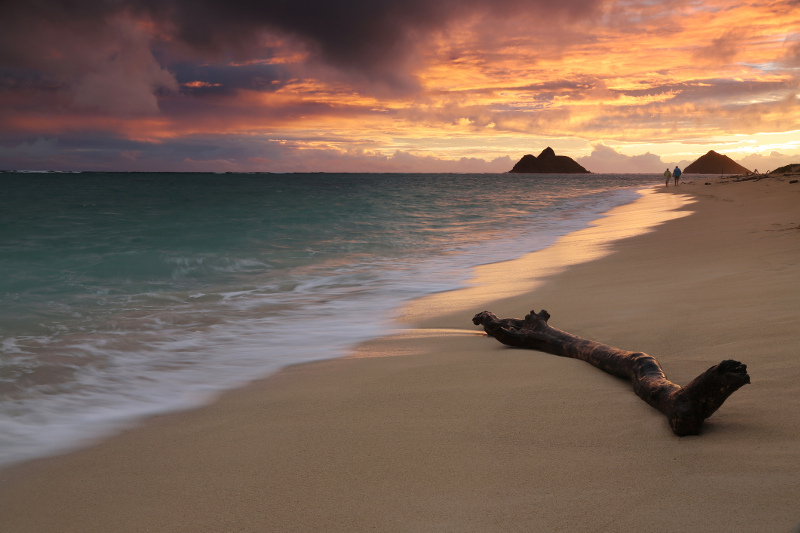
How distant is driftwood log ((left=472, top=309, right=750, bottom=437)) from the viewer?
2049 mm

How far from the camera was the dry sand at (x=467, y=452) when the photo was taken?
1783mm

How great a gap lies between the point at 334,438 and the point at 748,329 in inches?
110

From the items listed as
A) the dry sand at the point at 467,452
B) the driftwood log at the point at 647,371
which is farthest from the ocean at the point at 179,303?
the driftwood log at the point at 647,371

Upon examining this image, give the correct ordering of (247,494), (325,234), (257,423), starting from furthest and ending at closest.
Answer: (325,234) < (257,423) < (247,494)

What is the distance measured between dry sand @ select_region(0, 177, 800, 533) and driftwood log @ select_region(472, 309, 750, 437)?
3.2 inches

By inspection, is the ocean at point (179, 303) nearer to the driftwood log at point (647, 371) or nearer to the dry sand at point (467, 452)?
the dry sand at point (467, 452)

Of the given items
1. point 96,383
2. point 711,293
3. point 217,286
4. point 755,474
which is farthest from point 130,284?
point 755,474

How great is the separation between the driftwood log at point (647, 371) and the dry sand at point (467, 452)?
0.08 metres

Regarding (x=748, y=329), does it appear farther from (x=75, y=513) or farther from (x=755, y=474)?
(x=75, y=513)

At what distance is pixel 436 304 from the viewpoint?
6.52 meters

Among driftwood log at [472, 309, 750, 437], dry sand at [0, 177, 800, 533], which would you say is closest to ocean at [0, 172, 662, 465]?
dry sand at [0, 177, 800, 533]

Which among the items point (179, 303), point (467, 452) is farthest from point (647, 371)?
point (179, 303)

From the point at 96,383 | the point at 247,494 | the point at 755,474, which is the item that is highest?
the point at 755,474

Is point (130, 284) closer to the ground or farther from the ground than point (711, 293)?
closer to the ground
